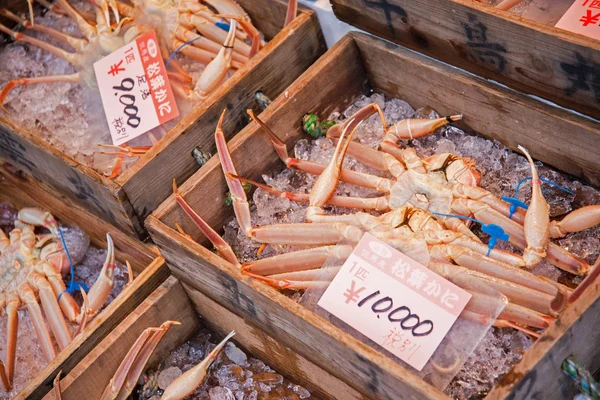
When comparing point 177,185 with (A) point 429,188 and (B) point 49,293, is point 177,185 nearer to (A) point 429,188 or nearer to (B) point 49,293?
(B) point 49,293

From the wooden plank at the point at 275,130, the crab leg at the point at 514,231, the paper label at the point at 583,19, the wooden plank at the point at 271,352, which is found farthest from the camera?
the wooden plank at the point at 275,130

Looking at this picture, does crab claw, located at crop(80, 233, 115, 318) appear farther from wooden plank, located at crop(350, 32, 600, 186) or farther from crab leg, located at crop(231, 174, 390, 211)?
wooden plank, located at crop(350, 32, 600, 186)

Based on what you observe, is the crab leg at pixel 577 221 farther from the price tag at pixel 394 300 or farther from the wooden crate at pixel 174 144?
the wooden crate at pixel 174 144

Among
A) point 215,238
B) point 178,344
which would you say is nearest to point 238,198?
point 215,238

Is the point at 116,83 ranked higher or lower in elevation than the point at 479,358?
higher

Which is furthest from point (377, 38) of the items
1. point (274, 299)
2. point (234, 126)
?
point (274, 299)

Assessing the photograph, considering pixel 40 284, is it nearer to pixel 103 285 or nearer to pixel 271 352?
pixel 103 285

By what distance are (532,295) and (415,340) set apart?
32cm

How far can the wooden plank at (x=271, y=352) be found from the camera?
2207 millimetres

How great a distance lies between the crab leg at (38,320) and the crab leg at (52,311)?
0.07ft

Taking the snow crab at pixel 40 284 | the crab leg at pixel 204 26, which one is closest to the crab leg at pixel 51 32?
the crab leg at pixel 204 26

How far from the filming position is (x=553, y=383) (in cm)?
187

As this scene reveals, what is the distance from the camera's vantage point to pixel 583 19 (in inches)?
83.7

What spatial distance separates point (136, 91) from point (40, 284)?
2.63 ft
